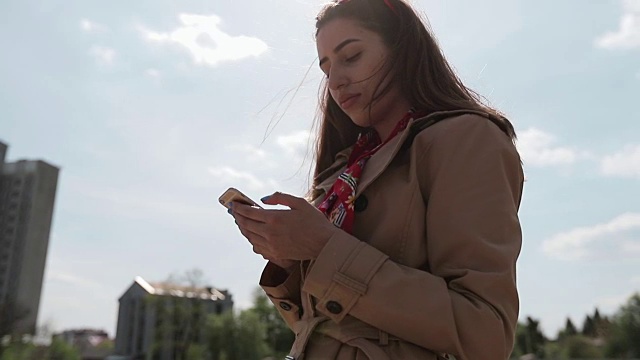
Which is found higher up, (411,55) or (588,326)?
(588,326)

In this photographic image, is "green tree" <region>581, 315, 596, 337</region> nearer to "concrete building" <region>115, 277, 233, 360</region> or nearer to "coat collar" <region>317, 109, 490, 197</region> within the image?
"concrete building" <region>115, 277, 233, 360</region>

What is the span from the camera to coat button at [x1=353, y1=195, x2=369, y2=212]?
3.75 feet

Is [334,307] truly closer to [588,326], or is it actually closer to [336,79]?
[336,79]

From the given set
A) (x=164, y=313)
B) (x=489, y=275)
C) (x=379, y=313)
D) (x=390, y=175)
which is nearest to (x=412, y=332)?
(x=379, y=313)

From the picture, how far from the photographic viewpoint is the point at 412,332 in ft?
3.04

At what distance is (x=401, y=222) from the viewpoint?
107 centimetres

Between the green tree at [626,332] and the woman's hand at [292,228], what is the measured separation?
4123 cm

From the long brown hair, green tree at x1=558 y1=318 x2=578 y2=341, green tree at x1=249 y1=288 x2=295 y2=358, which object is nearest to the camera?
the long brown hair

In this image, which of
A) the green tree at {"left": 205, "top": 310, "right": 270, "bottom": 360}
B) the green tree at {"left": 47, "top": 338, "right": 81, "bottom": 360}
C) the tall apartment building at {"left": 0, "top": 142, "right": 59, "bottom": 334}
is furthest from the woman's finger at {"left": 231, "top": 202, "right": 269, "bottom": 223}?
the tall apartment building at {"left": 0, "top": 142, "right": 59, "bottom": 334}

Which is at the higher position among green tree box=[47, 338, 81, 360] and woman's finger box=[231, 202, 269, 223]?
green tree box=[47, 338, 81, 360]

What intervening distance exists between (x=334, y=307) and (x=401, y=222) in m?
0.22

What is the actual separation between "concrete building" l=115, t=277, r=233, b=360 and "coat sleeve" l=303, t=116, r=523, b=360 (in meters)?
39.9

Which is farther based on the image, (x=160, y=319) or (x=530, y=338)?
(x=530, y=338)

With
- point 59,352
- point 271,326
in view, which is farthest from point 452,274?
point 271,326
